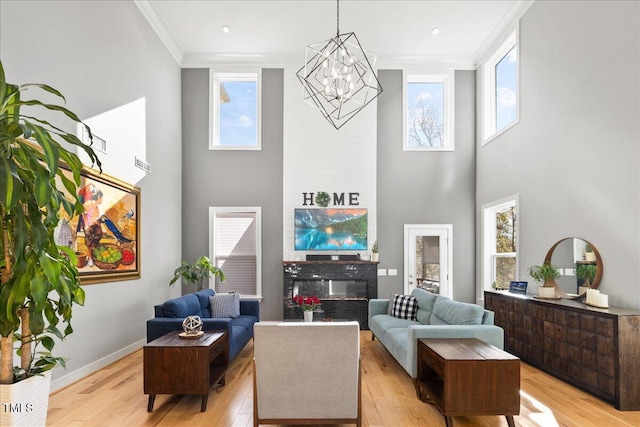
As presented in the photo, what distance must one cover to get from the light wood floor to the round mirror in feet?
3.50

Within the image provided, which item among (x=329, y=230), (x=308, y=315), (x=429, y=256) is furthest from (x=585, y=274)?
(x=329, y=230)

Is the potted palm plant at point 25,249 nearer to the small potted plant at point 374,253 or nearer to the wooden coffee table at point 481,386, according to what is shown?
the wooden coffee table at point 481,386

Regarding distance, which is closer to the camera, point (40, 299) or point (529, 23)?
point (40, 299)

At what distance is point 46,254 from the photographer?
7.10 ft

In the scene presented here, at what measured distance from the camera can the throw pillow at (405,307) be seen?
5.57 m

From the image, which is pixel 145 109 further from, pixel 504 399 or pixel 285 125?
pixel 504 399

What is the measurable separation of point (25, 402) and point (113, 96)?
3.87m

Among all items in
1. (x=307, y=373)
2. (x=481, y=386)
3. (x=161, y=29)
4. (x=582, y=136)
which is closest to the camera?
(x=307, y=373)

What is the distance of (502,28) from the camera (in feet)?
21.5

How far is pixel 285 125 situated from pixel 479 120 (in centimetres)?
364

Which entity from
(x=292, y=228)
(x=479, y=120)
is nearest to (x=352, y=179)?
(x=292, y=228)

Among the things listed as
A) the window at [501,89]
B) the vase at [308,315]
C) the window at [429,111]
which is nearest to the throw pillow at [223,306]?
the vase at [308,315]

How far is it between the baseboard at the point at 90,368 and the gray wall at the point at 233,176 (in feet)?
8.13

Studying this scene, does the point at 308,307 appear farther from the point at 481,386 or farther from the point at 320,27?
the point at 320,27
